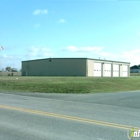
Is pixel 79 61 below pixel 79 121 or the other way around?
the other way around

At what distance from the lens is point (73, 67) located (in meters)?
80.6

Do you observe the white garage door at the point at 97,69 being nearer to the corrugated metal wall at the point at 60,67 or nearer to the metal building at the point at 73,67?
the metal building at the point at 73,67

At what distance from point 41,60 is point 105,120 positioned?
83.1m

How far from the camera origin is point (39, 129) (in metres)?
6.50

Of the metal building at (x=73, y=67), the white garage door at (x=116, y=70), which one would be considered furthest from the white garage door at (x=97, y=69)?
the white garage door at (x=116, y=70)

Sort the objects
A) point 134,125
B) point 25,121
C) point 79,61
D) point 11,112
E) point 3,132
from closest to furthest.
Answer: point 3,132 → point 134,125 → point 25,121 → point 11,112 → point 79,61

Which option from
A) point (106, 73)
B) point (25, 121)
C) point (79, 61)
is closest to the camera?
point (25, 121)

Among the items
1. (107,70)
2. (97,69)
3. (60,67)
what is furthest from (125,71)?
(60,67)

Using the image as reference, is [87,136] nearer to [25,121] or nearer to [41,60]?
[25,121]

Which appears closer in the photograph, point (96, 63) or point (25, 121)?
point (25, 121)

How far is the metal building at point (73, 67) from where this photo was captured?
79.4m

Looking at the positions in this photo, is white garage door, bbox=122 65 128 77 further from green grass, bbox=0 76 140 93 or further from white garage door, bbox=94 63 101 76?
green grass, bbox=0 76 140 93

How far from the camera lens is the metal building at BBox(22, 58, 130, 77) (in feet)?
260

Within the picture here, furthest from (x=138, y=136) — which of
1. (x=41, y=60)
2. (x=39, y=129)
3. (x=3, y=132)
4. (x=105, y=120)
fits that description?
(x=41, y=60)
